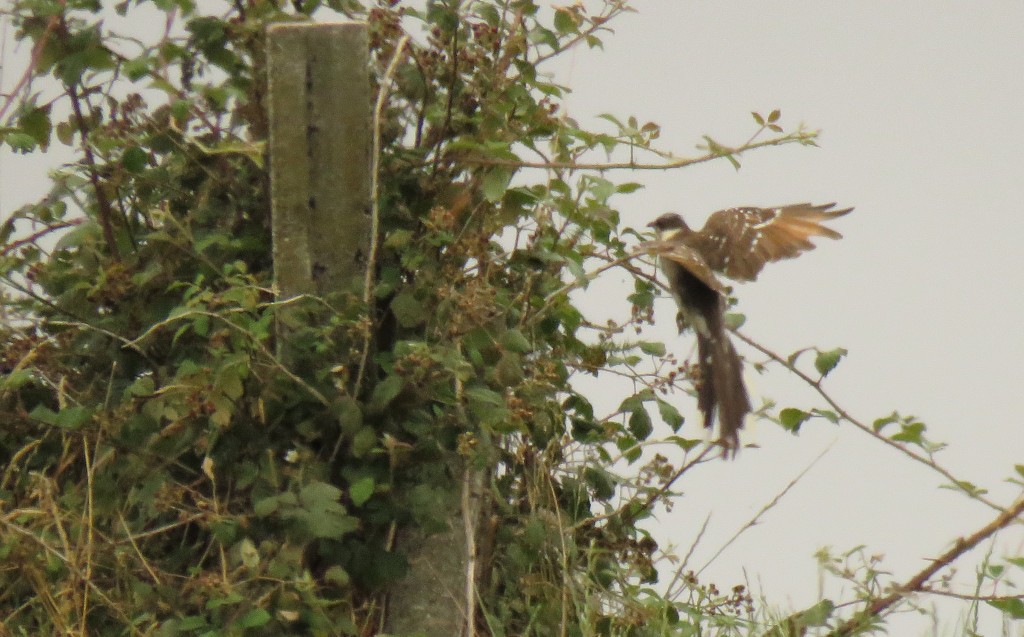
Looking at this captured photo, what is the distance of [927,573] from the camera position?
131 inches

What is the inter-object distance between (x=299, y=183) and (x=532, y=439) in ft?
3.19

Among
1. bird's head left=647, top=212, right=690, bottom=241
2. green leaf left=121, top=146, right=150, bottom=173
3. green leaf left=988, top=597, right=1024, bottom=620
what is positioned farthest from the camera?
bird's head left=647, top=212, right=690, bottom=241

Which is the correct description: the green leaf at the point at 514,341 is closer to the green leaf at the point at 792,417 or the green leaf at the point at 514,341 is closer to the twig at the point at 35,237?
the green leaf at the point at 792,417

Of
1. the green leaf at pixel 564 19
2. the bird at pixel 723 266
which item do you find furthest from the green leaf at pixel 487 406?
the green leaf at pixel 564 19

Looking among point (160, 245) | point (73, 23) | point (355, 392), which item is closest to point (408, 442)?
point (355, 392)

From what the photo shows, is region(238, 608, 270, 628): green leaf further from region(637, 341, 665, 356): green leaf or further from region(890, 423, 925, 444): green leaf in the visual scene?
region(890, 423, 925, 444): green leaf

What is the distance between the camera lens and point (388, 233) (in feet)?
11.7

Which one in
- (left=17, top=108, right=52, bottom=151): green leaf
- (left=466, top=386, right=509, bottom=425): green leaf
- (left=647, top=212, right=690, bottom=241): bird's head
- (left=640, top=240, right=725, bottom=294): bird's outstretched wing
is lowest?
(left=466, top=386, right=509, bottom=425): green leaf

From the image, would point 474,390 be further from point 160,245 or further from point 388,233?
point 160,245

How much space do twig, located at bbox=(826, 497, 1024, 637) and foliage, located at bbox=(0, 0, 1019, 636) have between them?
0.34 ft

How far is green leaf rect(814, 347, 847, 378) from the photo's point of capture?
3.40 metres

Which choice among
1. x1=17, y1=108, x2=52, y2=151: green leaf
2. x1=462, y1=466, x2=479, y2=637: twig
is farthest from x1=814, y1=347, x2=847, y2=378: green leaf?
x1=17, y1=108, x2=52, y2=151: green leaf

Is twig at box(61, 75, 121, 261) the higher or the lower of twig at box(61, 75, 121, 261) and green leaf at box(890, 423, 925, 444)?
the higher

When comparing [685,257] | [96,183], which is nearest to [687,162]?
[685,257]
